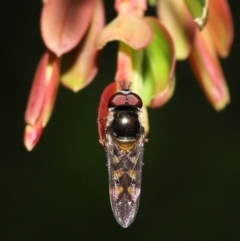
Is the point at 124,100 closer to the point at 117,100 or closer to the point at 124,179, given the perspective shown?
the point at 117,100

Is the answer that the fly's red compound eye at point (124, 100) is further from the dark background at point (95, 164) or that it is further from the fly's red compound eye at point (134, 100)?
the dark background at point (95, 164)

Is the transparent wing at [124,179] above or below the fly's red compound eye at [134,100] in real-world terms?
below

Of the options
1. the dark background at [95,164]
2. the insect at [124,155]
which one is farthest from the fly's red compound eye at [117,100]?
the dark background at [95,164]

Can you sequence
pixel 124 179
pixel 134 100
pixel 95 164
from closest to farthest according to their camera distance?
1. pixel 134 100
2. pixel 124 179
3. pixel 95 164

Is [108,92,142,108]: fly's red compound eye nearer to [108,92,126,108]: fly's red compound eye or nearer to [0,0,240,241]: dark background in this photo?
[108,92,126,108]: fly's red compound eye

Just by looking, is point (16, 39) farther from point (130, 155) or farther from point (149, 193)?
point (130, 155)

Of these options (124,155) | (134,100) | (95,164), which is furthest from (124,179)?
(95,164)

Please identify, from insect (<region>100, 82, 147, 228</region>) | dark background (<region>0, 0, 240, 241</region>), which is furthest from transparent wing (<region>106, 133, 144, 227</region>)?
dark background (<region>0, 0, 240, 241</region>)

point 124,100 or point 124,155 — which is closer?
point 124,100
